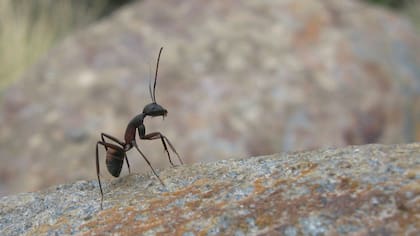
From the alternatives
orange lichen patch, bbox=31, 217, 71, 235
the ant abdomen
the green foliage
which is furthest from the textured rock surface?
the green foliage

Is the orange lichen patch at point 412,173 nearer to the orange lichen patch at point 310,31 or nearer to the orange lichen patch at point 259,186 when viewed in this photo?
the orange lichen patch at point 259,186

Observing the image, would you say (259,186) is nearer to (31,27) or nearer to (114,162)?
(114,162)

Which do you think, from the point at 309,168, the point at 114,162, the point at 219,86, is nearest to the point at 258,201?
the point at 309,168

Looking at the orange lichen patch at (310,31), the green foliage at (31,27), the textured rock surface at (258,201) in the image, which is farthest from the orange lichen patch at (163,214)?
the green foliage at (31,27)

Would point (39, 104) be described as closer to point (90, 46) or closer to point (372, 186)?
point (90, 46)

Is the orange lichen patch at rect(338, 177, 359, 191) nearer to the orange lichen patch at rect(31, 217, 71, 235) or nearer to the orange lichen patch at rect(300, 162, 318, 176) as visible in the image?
the orange lichen patch at rect(300, 162, 318, 176)

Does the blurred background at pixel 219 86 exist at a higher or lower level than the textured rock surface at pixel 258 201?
higher

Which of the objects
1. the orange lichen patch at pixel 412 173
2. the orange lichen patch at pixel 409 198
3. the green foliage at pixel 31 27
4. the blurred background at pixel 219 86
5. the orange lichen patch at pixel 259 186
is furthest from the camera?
the green foliage at pixel 31 27
